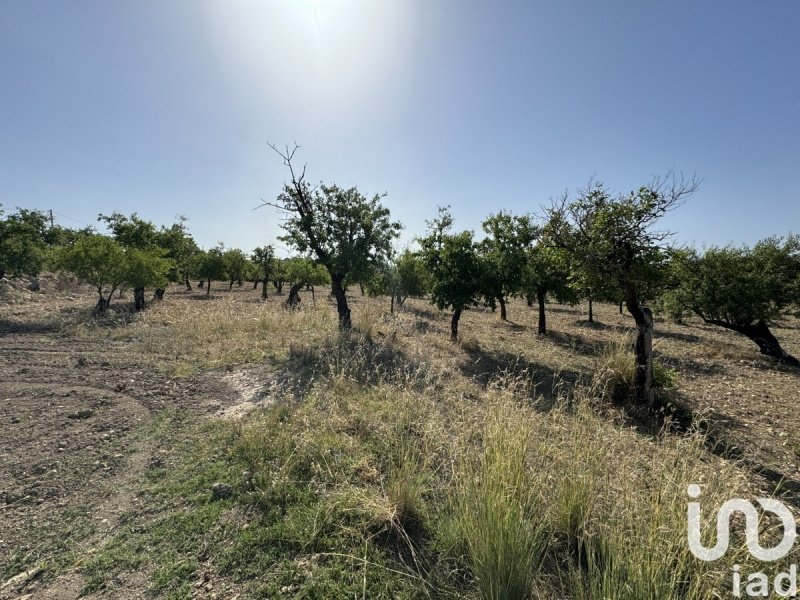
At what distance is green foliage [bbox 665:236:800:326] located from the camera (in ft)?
46.2

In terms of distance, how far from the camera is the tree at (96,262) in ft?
55.6

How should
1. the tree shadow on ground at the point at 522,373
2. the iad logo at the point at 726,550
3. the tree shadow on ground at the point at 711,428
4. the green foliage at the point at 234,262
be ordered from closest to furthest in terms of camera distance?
the iad logo at the point at 726,550
the tree shadow on ground at the point at 711,428
the tree shadow on ground at the point at 522,373
the green foliage at the point at 234,262

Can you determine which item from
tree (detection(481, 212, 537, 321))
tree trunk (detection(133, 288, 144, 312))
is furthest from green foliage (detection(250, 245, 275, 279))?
tree (detection(481, 212, 537, 321))

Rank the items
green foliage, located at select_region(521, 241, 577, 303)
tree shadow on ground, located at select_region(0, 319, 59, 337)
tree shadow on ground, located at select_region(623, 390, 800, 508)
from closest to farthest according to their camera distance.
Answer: tree shadow on ground, located at select_region(623, 390, 800, 508), tree shadow on ground, located at select_region(0, 319, 59, 337), green foliage, located at select_region(521, 241, 577, 303)

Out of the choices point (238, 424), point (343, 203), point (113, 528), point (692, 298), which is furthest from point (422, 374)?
point (692, 298)

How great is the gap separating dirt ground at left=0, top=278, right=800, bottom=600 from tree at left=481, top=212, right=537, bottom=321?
8.52 feet

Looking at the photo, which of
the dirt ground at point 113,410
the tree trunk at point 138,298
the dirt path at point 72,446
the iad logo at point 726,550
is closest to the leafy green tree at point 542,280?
the dirt ground at point 113,410

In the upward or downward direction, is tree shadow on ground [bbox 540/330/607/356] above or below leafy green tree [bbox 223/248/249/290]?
below

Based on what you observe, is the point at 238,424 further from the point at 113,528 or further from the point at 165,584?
the point at 165,584

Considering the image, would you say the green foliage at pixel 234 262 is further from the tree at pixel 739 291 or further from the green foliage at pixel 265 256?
the tree at pixel 739 291

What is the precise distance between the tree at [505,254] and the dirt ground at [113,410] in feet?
8.52

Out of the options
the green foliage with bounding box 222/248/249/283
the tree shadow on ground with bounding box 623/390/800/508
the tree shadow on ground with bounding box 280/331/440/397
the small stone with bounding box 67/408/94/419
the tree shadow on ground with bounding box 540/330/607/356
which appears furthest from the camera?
the green foliage with bounding box 222/248/249/283

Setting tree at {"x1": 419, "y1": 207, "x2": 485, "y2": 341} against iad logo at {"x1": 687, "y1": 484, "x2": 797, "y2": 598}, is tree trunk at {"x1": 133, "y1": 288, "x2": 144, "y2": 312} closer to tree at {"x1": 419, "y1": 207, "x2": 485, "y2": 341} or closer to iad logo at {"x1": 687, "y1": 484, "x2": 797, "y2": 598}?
tree at {"x1": 419, "y1": 207, "x2": 485, "y2": 341}

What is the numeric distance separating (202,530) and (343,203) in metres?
14.0
